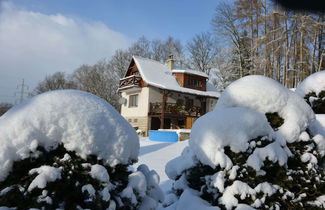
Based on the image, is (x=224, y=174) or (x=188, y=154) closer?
(x=224, y=174)

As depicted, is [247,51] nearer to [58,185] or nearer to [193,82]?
[193,82]

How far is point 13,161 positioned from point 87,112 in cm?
65

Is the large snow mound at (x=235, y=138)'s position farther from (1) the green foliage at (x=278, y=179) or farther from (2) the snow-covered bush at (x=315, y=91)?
(2) the snow-covered bush at (x=315, y=91)

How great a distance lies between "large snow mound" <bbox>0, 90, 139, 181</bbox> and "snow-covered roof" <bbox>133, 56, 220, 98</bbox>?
18570mm

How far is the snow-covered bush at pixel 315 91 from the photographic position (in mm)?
5305

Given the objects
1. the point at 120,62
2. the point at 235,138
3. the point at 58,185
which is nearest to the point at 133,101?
the point at 120,62

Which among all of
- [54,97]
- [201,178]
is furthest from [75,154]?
[201,178]

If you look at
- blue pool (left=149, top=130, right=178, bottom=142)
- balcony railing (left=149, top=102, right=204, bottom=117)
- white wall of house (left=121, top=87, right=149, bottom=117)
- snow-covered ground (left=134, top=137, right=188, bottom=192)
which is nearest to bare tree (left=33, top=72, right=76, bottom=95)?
white wall of house (left=121, top=87, right=149, bottom=117)

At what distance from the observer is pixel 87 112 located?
2031 mm

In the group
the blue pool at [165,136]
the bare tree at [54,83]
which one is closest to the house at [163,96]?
the blue pool at [165,136]

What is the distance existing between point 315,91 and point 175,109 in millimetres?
16112

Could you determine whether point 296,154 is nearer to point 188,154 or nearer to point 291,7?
point 188,154

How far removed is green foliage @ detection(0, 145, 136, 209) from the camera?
162 centimetres

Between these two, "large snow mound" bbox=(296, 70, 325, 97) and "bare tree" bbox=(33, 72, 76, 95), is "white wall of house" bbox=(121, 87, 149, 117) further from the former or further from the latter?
"bare tree" bbox=(33, 72, 76, 95)
